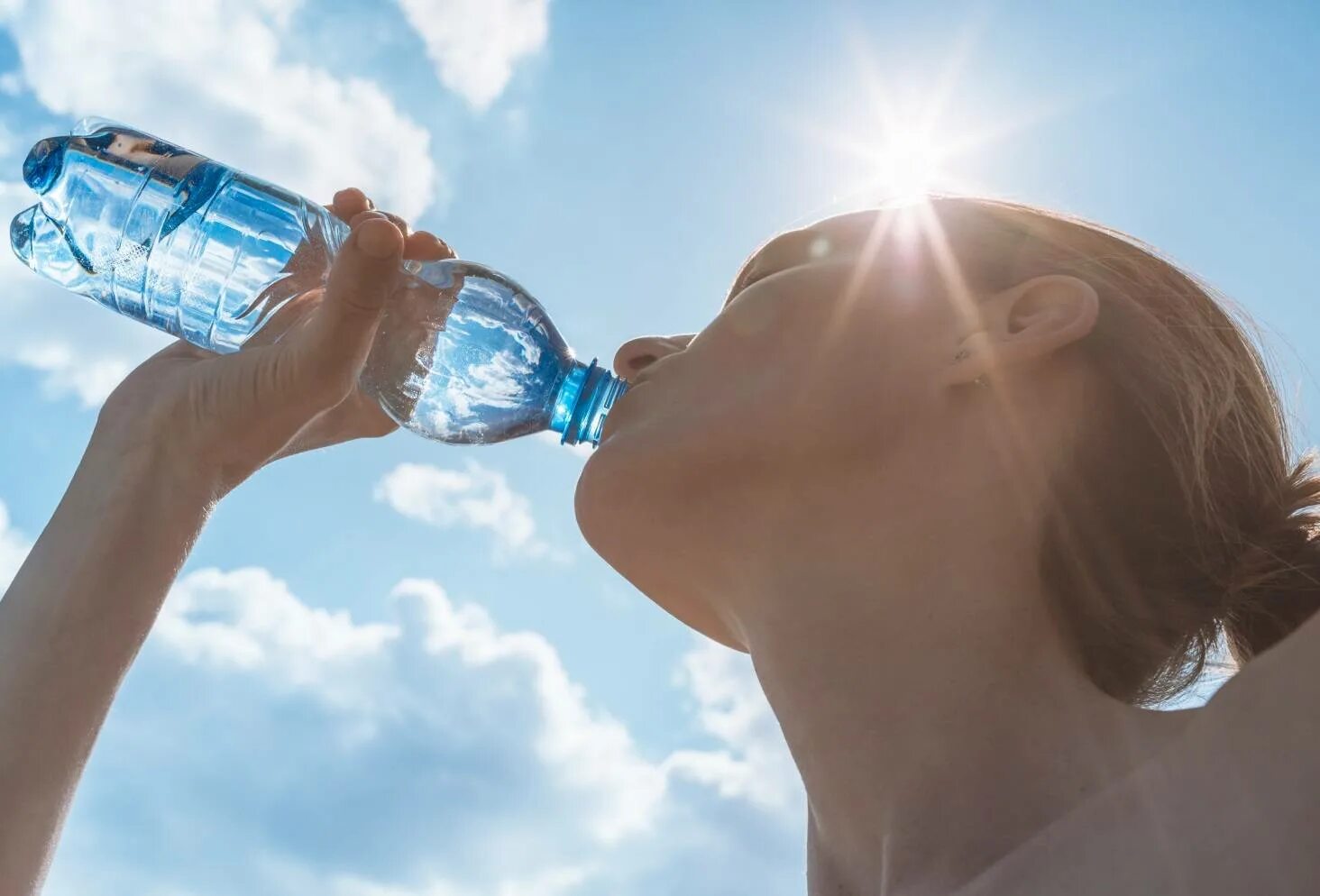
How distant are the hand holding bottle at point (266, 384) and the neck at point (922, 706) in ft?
3.10

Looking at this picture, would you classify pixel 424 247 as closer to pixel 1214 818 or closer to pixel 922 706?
pixel 922 706

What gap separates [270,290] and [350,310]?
0.78m

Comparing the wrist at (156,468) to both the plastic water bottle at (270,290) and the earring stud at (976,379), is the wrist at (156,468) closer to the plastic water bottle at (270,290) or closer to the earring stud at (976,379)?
the plastic water bottle at (270,290)

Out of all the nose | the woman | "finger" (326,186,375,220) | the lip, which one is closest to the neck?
the woman

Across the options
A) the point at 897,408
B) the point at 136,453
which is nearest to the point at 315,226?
the point at 136,453

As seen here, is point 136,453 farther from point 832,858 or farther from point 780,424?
point 832,858

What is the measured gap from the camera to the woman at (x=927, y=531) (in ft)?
5.41

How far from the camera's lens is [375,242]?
7.02ft

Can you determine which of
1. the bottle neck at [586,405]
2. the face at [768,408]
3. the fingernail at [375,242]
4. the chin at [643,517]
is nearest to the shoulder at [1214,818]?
the face at [768,408]

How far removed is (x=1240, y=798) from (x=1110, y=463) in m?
0.80

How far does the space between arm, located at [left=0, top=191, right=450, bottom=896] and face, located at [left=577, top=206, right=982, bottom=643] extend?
2.04ft

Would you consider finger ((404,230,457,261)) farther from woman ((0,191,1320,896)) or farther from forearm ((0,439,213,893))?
forearm ((0,439,213,893))

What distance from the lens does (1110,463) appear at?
1.92m

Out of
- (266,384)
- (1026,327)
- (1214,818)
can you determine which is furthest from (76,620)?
(1214,818)
